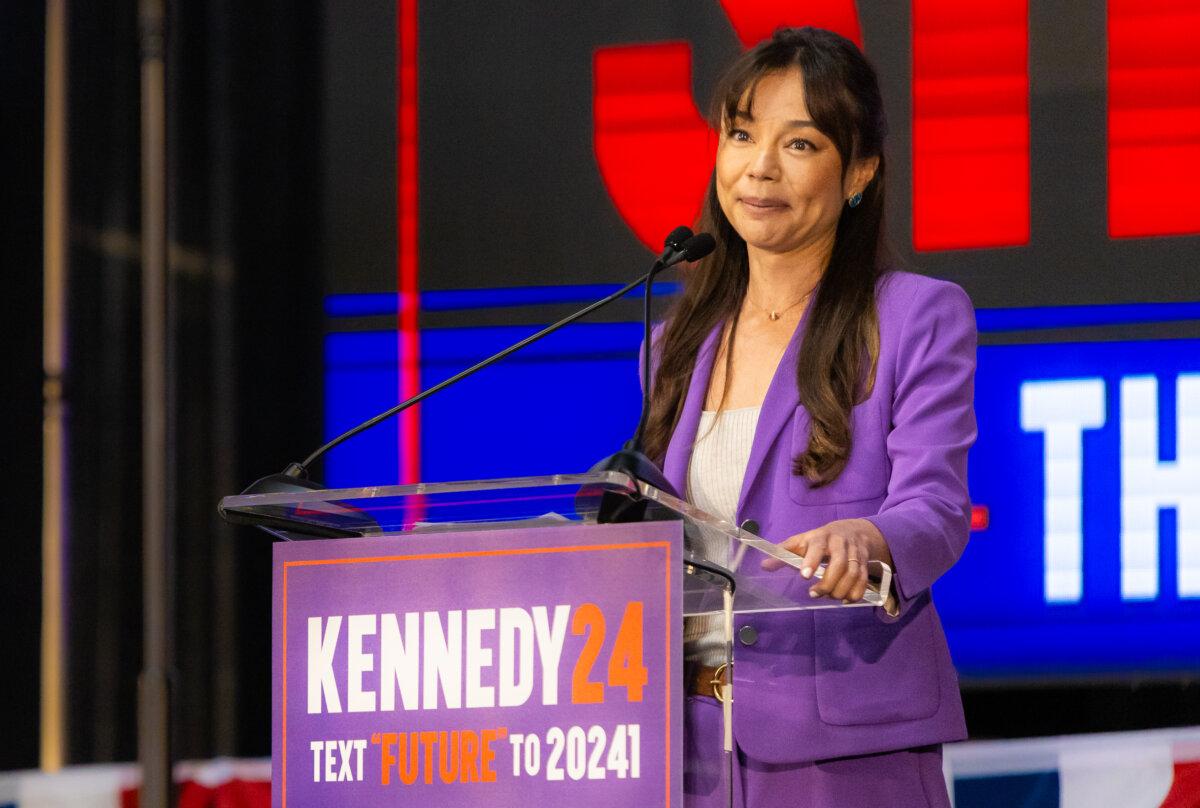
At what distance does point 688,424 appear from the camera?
5.62 feet

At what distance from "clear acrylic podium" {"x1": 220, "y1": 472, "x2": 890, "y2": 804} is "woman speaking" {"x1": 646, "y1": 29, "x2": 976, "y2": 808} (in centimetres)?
2

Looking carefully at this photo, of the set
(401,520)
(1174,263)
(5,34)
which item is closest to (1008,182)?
(1174,263)

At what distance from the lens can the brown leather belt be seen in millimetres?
1345

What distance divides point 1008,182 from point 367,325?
139 cm

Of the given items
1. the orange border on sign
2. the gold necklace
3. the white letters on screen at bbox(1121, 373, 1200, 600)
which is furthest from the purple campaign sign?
the white letters on screen at bbox(1121, 373, 1200, 600)

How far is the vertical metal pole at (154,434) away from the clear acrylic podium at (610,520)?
188 cm

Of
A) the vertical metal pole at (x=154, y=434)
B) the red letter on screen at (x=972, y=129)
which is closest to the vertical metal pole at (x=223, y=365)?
the vertical metal pole at (x=154, y=434)

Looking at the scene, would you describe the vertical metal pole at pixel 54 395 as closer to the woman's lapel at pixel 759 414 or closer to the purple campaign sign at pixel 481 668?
the woman's lapel at pixel 759 414

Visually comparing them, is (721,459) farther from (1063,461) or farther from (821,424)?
(1063,461)

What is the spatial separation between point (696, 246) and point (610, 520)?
0.41m

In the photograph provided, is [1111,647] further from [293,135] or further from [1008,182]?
[293,135]

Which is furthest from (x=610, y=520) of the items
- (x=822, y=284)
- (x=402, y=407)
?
(x=822, y=284)

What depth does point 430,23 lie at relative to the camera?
335 cm

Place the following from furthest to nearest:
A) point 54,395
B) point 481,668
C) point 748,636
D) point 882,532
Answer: point 54,395 → point 748,636 → point 882,532 → point 481,668
